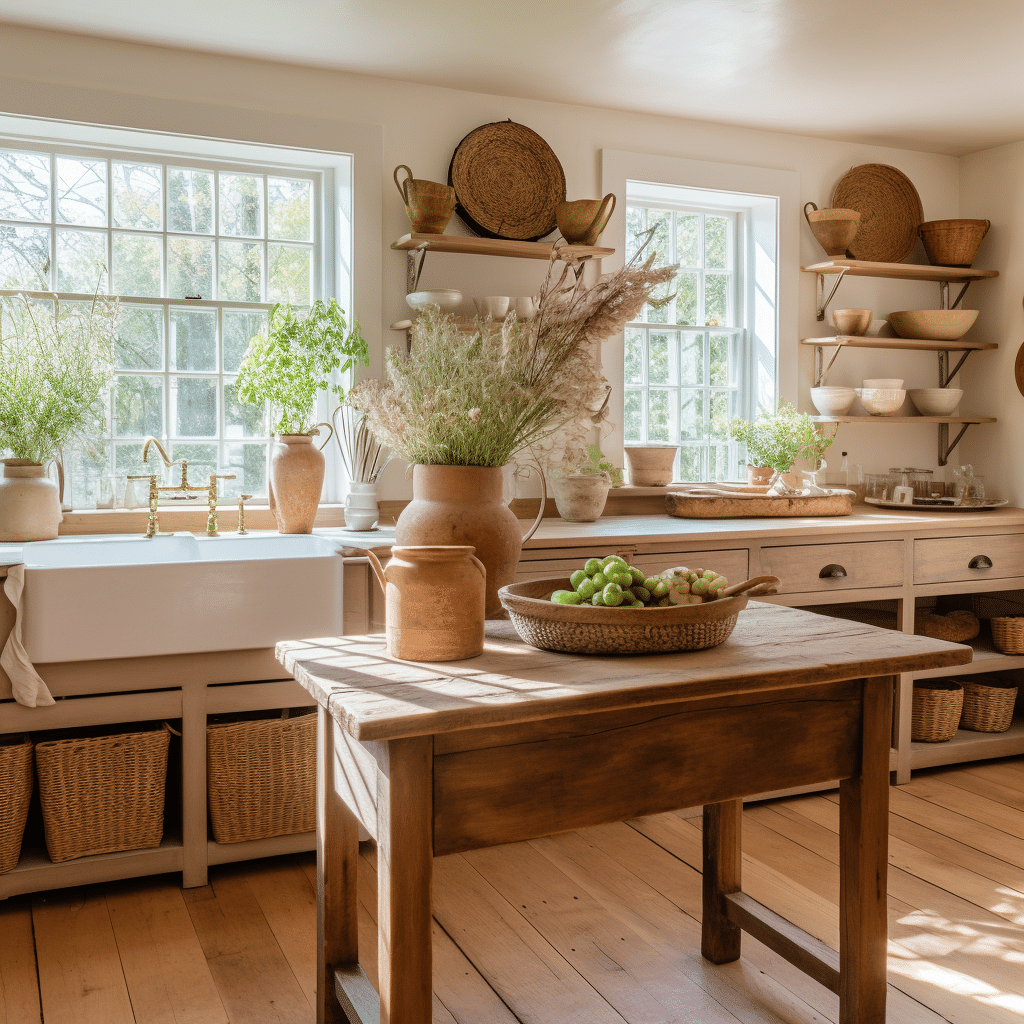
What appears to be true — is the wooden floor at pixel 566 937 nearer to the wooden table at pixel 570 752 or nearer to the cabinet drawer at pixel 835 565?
the wooden table at pixel 570 752

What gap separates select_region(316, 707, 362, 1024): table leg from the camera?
75.0 inches

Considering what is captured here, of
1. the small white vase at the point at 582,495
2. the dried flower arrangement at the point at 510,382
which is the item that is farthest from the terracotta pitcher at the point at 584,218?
the dried flower arrangement at the point at 510,382

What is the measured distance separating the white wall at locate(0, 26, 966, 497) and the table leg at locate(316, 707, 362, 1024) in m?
1.82

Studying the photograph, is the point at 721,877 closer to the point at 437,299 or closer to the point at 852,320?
the point at 437,299

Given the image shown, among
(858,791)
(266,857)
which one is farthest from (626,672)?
(266,857)

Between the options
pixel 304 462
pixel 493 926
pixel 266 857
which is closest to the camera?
pixel 493 926

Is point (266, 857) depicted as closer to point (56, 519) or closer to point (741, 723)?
point (56, 519)

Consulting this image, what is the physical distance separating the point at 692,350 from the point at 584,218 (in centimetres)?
93

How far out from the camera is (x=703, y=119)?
4039 mm

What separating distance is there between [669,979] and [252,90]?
3.00 meters

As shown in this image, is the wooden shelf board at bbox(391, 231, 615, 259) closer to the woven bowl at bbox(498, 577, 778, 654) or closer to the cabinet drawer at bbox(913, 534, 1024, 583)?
the cabinet drawer at bbox(913, 534, 1024, 583)

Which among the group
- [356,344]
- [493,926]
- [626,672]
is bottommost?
[493,926]

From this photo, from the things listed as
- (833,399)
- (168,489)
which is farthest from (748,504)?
(168,489)

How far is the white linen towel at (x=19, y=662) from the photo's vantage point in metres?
2.50
